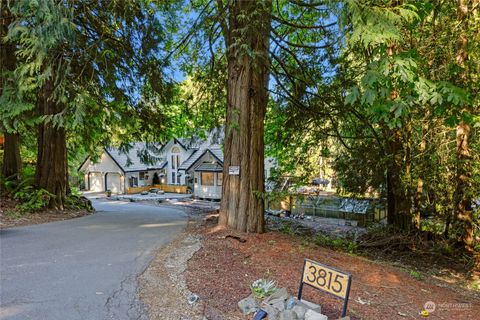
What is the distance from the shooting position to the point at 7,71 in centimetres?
763

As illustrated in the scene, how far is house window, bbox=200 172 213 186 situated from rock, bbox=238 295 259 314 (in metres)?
23.4

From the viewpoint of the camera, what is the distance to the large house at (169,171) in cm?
2684

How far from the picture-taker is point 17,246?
588 centimetres

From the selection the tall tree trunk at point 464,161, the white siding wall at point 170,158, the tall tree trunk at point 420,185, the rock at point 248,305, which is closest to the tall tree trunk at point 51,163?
the rock at point 248,305

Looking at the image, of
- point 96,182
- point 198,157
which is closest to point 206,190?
point 198,157

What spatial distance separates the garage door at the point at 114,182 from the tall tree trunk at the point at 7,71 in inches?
828

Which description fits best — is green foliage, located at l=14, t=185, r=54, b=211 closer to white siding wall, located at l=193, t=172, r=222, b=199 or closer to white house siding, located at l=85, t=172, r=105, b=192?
white siding wall, located at l=193, t=172, r=222, b=199

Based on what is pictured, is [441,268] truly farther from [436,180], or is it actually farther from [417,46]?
[417,46]

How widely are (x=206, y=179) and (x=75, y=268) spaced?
22273mm

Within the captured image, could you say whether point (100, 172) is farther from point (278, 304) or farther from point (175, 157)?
point (278, 304)

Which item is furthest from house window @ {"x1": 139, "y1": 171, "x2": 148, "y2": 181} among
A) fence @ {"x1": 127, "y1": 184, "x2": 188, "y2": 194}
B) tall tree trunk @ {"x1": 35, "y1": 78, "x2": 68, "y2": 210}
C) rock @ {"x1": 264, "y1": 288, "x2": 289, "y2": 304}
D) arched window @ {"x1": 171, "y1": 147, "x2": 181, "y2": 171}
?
rock @ {"x1": 264, "y1": 288, "x2": 289, "y2": 304}

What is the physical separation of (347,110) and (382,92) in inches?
175

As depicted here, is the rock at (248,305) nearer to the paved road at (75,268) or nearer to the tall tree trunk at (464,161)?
the paved road at (75,268)

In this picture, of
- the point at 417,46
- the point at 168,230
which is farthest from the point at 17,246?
the point at 417,46
